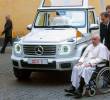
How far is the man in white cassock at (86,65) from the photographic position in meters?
10.2

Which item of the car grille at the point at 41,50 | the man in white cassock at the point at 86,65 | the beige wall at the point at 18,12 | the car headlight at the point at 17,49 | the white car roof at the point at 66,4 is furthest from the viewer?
the beige wall at the point at 18,12

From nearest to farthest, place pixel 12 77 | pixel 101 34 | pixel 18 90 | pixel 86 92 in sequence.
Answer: pixel 86 92 < pixel 18 90 < pixel 101 34 < pixel 12 77

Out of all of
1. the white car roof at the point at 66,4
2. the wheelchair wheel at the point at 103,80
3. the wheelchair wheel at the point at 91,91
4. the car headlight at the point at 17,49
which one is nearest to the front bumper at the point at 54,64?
the car headlight at the point at 17,49

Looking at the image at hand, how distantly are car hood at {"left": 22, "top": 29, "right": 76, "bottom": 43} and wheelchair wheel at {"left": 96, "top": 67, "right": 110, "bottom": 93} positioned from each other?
1.64 m

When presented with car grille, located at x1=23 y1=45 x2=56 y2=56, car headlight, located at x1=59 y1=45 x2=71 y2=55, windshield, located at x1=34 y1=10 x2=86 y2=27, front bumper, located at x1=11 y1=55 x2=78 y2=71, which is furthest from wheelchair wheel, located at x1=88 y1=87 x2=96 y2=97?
windshield, located at x1=34 y1=10 x2=86 y2=27

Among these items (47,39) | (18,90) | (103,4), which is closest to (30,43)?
(47,39)

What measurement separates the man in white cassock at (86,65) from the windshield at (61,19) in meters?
1.90

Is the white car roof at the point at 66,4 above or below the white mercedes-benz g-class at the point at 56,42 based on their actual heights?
above

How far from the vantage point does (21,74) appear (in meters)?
12.3

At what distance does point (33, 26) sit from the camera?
516 inches

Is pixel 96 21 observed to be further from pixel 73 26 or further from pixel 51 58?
pixel 51 58

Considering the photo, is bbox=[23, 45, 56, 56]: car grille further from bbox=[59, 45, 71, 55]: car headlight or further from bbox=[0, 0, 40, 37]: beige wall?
bbox=[0, 0, 40, 37]: beige wall

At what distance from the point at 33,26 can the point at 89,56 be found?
2737 mm

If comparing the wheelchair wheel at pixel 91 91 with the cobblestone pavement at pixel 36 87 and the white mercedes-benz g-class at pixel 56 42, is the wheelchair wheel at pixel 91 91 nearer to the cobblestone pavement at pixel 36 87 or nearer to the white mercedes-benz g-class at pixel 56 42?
the cobblestone pavement at pixel 36 87
